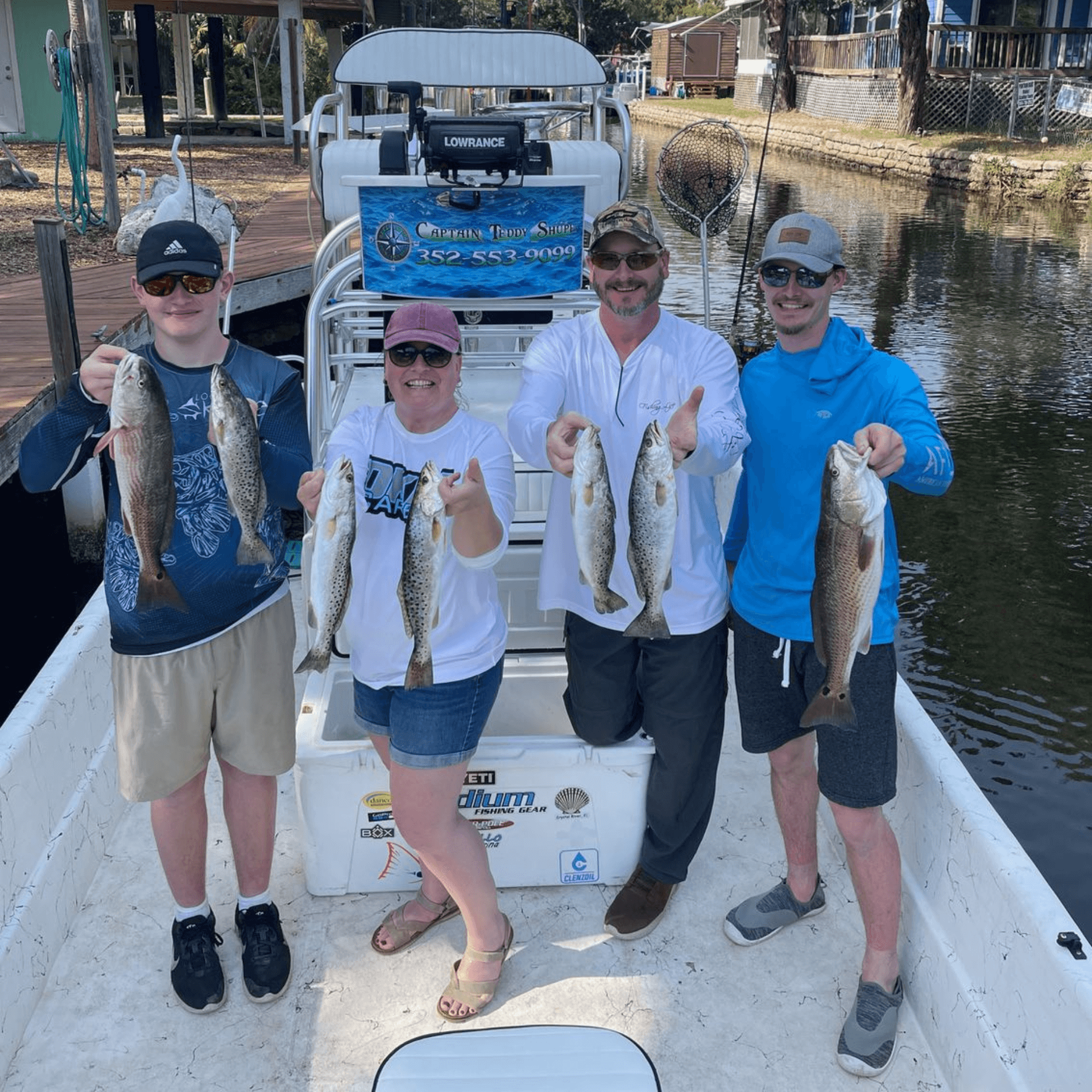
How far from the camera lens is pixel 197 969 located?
10.8ft

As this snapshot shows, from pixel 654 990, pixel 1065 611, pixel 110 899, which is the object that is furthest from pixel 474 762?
pixel 1065 611

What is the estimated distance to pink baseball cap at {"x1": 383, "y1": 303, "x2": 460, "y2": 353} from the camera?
274cm

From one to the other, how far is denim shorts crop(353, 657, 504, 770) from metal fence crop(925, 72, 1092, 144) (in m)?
29.4

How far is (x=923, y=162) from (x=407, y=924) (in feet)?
104

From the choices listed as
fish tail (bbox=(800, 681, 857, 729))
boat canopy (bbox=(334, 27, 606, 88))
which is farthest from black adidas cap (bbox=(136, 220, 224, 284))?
boat canopy (bbox=(334, 27, 606, 88))

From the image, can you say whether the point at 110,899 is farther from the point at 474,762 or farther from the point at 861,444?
the point at 861,444

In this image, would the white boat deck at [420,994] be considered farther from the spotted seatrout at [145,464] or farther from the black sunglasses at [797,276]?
the black sunglasses at [797,276]

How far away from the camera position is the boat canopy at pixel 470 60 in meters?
5.64

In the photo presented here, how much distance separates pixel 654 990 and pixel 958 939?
94cm

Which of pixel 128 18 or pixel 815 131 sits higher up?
pixel 128 18

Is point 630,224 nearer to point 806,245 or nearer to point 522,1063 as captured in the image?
point 806,245

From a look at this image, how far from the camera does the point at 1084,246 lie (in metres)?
20.8

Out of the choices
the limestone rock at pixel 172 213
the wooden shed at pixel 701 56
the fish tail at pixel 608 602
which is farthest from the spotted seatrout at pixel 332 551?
the wooden shed at pixel 701 56

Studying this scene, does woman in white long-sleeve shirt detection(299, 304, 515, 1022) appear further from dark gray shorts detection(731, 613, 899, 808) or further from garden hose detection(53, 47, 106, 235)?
garden hose detection(53, 47, 106, 235)
